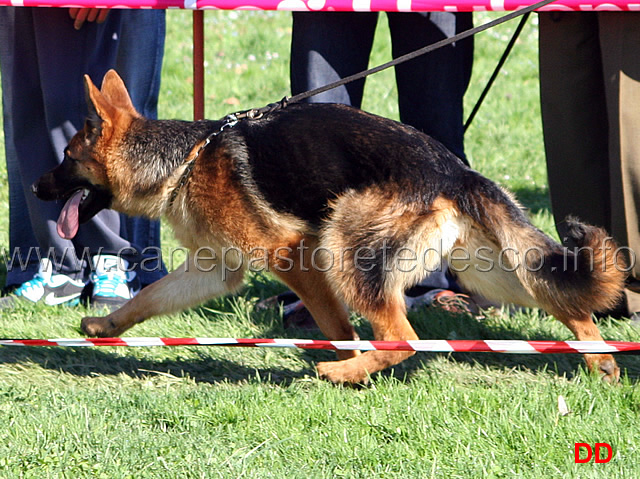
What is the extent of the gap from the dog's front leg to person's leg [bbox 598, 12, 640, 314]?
6.04ft

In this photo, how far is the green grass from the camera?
8.75 ft

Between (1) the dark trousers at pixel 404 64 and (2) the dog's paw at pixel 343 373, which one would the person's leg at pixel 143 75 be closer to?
(1) the dark trousers at pixel 404 64

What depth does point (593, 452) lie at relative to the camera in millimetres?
2697

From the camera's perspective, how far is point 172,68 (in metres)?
9.12

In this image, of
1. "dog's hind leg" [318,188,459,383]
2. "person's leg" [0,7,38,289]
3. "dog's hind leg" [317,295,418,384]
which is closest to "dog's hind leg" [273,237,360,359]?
"dog's hind leg" [318,188,459,383]

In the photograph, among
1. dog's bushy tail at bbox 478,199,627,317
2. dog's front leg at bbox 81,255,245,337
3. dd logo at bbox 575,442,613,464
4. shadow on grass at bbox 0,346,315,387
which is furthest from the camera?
dog's front leg at bbox 81,255,245,337

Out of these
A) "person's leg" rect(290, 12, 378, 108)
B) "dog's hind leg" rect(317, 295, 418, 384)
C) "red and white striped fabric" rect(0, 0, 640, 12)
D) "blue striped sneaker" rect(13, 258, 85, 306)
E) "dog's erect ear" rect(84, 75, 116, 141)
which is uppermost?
"red and white striped fabric" rect(0, 0, 640, 12)

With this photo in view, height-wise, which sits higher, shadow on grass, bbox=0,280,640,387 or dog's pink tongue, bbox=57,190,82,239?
dog's pink tongue, bbox=57,190,82,239

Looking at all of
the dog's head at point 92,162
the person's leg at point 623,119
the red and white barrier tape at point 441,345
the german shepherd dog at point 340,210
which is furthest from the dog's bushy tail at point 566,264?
the dog's head at point 92,162

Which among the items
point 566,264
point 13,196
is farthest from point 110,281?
point 566,264

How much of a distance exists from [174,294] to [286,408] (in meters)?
1.06

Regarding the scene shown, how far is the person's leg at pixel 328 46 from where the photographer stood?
4.09 meters

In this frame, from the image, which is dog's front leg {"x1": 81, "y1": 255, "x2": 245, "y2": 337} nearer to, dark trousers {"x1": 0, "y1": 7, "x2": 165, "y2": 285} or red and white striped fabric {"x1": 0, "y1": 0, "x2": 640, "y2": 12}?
dark trousers {"x1": 0, "y1": 7, "x2": 165, "y2": 285}

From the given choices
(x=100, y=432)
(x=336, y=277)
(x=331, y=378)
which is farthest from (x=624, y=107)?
(x=100, y=432)
